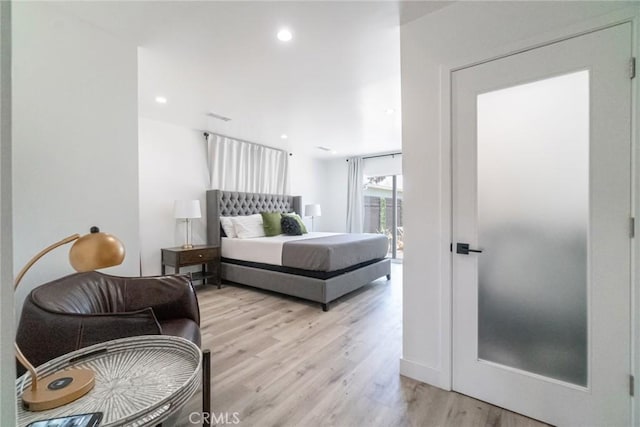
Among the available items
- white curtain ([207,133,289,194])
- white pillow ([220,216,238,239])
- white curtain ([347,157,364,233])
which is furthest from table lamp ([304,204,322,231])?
white pillow ([220,216,238,239])

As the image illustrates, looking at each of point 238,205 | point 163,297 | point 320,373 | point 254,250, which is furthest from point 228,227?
point 320,373

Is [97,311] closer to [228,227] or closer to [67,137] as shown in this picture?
[67,137]

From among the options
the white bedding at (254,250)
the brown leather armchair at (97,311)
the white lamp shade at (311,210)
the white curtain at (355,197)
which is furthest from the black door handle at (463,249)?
the white curtain at (355,197)

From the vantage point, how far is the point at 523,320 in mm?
1560

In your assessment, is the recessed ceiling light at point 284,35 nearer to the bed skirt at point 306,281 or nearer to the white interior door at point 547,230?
the white interior door at point 547,230

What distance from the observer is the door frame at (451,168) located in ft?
4.17

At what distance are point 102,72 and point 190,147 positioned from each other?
2.39 meters

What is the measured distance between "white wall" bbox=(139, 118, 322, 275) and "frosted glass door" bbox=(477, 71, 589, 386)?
417 cm

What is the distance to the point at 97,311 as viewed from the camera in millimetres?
1624

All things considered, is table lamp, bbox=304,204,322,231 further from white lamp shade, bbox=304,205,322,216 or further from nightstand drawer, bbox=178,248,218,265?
nightstand drawer, bbox=178,248,218,265

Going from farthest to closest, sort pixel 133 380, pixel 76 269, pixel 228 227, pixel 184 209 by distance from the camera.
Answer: pixel 228 227
pixel 184 209
pixel 133 380
pixel 76 269

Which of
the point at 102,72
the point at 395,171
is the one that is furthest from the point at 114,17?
the point at 395,171

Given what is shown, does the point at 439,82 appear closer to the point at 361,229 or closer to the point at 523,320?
the point at 523,320

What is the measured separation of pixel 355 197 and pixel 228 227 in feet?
11.3
